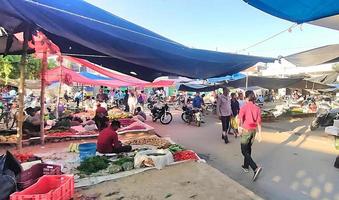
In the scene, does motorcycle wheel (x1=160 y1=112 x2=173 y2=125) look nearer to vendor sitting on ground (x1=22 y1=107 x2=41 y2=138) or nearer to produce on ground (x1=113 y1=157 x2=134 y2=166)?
vendor sitting on ground (x1=22 y1=107 x2=41 y2=138)

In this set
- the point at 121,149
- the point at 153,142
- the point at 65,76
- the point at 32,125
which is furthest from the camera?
the point at 65,76

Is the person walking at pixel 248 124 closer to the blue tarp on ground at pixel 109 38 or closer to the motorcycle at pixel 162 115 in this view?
the blue tarp on ground at pixel 109 38

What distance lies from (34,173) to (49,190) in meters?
0.75

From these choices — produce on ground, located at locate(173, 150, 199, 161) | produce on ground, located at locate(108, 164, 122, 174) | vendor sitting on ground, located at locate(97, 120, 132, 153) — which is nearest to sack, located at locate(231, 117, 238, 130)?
produce on ground, located at locate(173, 150, 199, 161)

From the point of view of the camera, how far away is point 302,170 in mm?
7109

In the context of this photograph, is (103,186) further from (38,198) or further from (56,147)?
(56,147)

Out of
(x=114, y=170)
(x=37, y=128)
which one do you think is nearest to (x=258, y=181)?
(x=114, y=170)

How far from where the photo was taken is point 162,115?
677 inches

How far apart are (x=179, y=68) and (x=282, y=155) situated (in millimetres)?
4084

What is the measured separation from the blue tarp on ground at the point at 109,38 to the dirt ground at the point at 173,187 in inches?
91.7

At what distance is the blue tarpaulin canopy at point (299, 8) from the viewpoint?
3812 millimetres

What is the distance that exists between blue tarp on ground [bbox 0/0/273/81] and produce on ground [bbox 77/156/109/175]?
7.58 feet

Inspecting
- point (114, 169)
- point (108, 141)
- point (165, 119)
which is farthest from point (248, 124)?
point (165, 119)

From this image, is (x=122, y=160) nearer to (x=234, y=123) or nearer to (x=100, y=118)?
(x=100, y=118)
